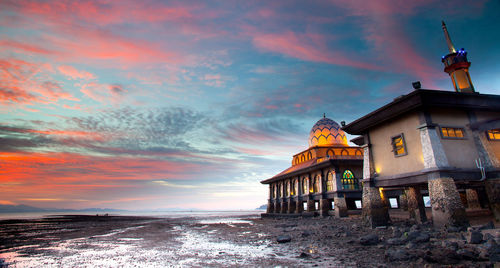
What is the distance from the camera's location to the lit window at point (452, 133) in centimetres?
1369

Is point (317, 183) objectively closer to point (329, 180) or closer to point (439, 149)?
point (329, 180)

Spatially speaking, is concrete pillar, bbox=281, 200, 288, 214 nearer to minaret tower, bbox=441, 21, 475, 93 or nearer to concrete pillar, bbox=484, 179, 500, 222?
minaret tower, bbox=441, 21, 475, 93

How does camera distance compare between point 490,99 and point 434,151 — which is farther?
point 490,99

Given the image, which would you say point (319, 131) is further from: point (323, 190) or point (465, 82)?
point (465, 82)

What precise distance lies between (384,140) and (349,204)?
2451 cm

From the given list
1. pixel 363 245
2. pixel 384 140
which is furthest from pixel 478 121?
pixel 363 245

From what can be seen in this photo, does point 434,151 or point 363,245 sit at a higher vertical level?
point 434,151

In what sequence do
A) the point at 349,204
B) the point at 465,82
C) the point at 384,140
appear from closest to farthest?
the point at 384,140
the point at 465,82
the point at 349,204

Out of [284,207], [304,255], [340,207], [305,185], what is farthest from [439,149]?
[284,207]

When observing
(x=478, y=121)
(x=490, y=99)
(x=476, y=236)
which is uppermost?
(x=490, y=99)

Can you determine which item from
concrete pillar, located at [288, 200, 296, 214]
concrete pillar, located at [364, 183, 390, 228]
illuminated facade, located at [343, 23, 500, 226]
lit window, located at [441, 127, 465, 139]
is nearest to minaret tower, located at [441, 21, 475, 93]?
illuminated facade, located at [343, 23, 500, 226]

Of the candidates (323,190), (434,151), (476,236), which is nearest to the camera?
(476,236)

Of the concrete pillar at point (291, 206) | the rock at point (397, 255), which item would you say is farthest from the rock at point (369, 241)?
the concrete pillar at point (291, 206)

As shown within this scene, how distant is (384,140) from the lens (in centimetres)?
1650
